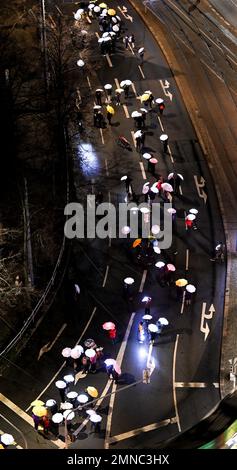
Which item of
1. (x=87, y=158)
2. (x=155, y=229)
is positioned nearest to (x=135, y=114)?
(x=87, y=158)

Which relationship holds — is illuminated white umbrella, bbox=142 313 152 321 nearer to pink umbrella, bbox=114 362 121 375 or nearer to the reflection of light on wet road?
pink umbrella, bbox=114 362 121 375

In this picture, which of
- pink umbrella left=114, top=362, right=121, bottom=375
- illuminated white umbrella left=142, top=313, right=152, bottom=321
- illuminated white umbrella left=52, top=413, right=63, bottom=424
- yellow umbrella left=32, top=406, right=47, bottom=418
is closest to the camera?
yellow umbrella left=32, top=406, right=47, bottom=418

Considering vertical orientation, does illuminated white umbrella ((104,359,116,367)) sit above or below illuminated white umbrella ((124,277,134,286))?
below

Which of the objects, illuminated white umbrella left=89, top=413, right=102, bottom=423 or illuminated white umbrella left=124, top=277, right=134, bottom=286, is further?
illuminated white umbrella left=124, top=277, right=134, bottom=286

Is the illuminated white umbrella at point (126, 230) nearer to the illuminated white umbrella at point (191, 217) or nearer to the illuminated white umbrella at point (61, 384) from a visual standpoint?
the illuminated white umbrella at point (191, 217)

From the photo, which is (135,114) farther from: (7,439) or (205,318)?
(7,439)

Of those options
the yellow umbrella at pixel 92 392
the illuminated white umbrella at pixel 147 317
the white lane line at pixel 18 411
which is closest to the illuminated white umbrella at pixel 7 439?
the white lane line at pixel 18 411

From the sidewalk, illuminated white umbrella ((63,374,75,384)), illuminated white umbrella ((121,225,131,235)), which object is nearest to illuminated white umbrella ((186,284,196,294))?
the sidewalk
